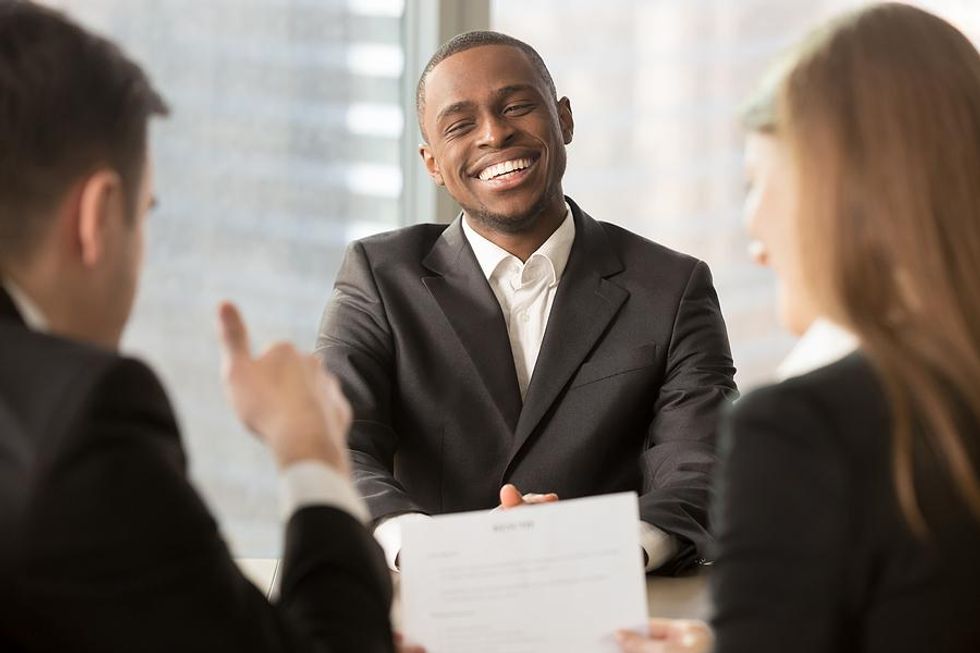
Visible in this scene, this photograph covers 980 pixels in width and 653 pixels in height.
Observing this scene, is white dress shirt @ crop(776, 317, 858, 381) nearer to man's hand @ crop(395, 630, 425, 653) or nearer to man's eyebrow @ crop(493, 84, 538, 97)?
man's hand @ crop(395, 630, 425, 653)

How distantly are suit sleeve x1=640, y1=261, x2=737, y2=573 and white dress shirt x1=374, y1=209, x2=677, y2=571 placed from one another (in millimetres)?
287

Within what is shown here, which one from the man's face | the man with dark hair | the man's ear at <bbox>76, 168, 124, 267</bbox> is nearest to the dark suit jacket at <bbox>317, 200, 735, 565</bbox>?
the man's face

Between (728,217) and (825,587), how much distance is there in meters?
3.50

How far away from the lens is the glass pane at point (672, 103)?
454 cm

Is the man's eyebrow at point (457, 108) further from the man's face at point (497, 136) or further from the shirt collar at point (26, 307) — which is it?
the shirt collar at point (26, 307)

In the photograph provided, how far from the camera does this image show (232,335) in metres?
1.60

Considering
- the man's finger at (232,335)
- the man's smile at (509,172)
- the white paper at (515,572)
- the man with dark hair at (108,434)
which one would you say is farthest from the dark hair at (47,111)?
the man's smile at (509,172)

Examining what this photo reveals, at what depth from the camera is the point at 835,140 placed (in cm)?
131

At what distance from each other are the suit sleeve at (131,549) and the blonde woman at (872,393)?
1.57 ft

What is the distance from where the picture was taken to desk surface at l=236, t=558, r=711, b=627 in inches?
84.6

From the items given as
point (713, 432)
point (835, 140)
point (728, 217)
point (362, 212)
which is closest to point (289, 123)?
point (362, 212)

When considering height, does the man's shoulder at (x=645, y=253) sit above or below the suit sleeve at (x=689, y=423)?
above

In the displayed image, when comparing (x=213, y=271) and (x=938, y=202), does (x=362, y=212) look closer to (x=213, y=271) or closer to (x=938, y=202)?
(x=213, y=271)

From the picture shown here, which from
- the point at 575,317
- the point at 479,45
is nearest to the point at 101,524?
the point at 575,317
